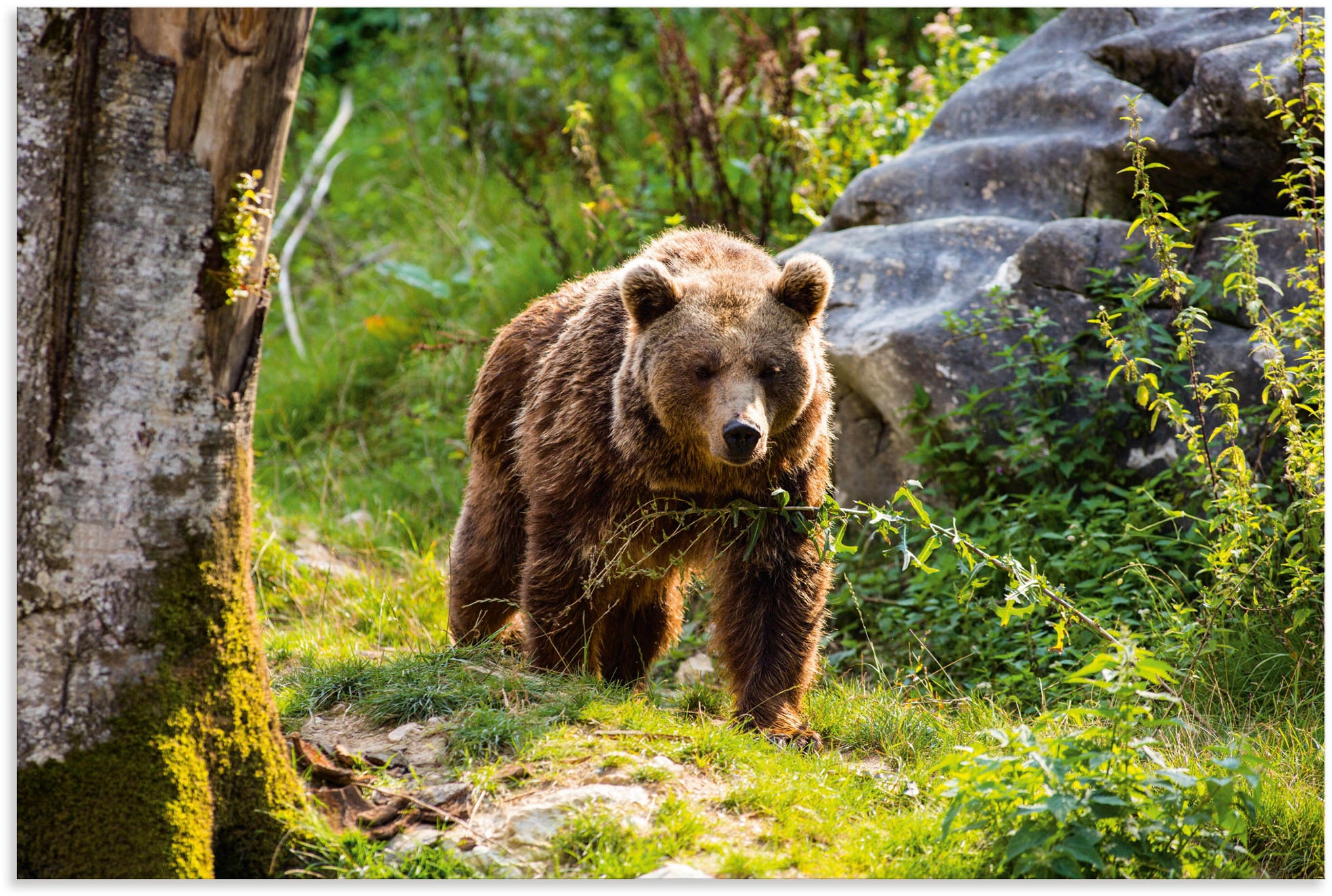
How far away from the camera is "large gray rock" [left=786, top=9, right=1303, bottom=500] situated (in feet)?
18.2

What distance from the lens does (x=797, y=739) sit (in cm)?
417

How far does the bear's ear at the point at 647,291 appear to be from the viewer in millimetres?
4109

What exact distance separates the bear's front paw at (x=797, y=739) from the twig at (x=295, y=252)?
5.58 meters

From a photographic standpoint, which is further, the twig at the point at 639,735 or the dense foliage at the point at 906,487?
the twig at the point at 639,735

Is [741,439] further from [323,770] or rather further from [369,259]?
[369,259]

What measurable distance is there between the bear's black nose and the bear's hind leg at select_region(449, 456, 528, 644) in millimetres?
1460

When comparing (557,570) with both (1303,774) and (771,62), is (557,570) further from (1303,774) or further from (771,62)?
(771,62)

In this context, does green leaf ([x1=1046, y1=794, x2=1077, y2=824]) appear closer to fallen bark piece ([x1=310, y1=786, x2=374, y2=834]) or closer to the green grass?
the green grass

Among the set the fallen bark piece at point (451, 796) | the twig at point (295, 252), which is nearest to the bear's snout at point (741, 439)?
the fallen bark piece at point (451, 796)

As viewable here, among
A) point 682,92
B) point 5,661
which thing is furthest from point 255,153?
point 682,92

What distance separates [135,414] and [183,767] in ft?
2.83

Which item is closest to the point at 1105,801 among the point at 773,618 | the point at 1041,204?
the point at 773,618

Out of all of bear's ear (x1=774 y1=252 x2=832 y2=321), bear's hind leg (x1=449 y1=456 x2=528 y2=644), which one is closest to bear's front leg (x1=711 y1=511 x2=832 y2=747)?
bear's ear (x1=774 y1=252 x2=832 y2=321)

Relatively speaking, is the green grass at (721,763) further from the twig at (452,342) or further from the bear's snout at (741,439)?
the twig at (452,342)
